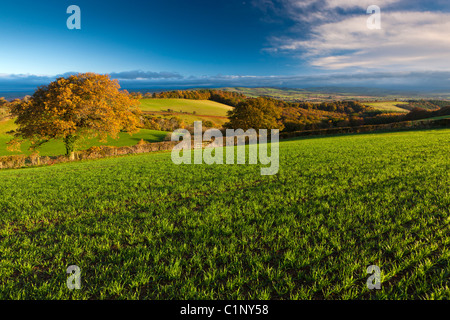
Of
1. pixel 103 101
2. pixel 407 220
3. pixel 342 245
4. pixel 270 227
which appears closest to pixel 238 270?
pixel 270 227

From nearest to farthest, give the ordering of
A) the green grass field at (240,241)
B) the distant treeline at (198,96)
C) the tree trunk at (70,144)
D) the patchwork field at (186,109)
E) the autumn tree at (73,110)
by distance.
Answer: the green grass field at (240,241) < the autumn tree at (73,110) < the tree trunk at (70,144) < the patchwork field at (186,109) < the distant treeline at (198,96)

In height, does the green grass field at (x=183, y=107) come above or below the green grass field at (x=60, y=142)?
above

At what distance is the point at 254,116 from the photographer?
2512 inches

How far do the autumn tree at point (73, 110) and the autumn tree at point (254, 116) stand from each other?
120 feet

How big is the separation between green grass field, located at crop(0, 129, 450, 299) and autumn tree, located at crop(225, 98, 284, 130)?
175 feet

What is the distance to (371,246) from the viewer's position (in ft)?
17.7

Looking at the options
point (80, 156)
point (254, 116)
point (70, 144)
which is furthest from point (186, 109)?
point (70, 144)

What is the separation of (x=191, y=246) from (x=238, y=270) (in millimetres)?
1821

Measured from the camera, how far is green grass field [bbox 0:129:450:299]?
14.1 ft

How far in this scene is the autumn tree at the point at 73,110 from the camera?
28.9 m

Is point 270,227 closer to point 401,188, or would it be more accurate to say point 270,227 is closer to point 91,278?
point 91,278

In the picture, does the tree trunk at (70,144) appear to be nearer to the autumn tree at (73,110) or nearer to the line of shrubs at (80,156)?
the autumn tree at (73,110)

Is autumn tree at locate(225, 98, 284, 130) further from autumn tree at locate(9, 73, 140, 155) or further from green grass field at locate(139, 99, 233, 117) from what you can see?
green grass field at locate(139, 99, 233, 117)

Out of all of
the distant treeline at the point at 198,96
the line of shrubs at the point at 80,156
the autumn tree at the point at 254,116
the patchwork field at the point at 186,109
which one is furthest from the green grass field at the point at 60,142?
the distant treeline at the point at 198,96
